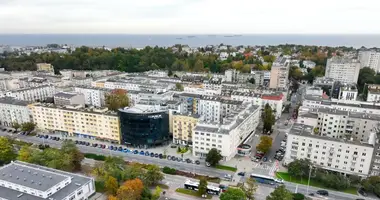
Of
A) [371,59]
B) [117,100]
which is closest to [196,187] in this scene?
[117,100]

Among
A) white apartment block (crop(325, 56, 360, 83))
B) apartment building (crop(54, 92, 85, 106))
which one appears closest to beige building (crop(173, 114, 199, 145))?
apartment building (crop(54, 92, 85, 106))

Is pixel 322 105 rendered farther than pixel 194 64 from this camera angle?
No

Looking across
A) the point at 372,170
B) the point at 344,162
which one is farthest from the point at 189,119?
the point at 372,170

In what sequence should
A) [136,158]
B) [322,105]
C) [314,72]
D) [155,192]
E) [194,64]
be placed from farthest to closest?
[194,64]
[314,72]
[322,105]
[136,158]
[155,192]

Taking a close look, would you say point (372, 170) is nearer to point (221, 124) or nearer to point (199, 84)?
point (221, 124)

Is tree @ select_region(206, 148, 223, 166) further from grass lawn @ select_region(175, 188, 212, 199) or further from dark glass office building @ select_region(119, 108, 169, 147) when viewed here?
dark glass office building @ select_region(119, 108, 169, 147)

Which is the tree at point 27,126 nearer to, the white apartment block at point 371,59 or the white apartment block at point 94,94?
the white apartment block at point 94,94

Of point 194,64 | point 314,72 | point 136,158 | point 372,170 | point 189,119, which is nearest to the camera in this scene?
point 372,170
